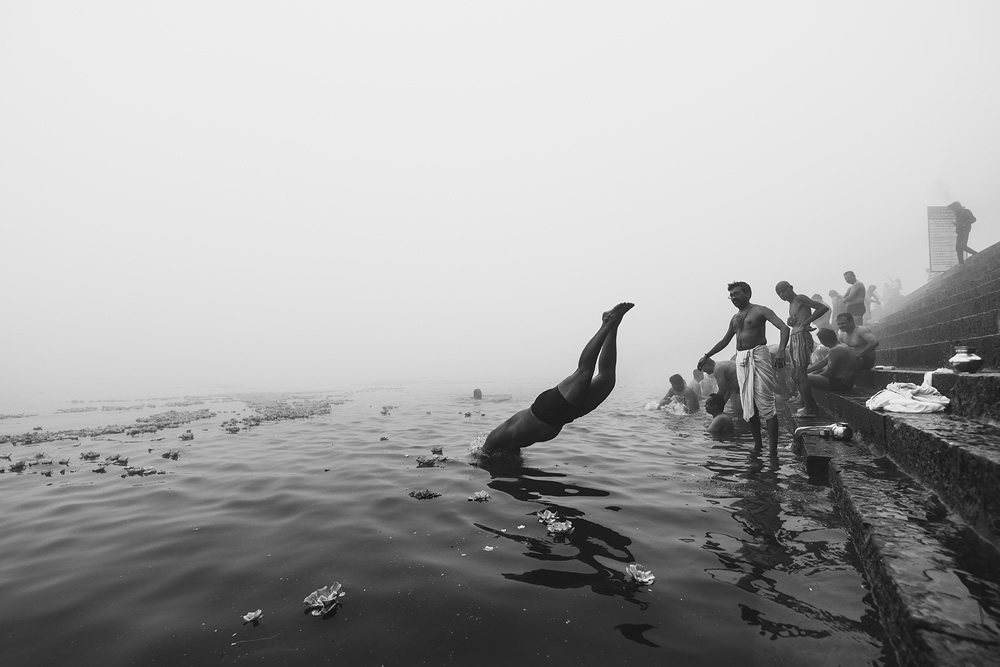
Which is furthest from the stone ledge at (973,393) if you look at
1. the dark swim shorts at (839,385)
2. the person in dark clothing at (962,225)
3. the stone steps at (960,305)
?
the person in dark clothing at (962,225)

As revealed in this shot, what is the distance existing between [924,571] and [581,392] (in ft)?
14.6

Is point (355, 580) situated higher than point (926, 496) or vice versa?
point (926, 496)

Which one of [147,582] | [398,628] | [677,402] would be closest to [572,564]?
[398,628]

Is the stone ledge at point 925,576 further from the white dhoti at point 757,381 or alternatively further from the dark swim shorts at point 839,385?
the dark swim shorts at point 839,385

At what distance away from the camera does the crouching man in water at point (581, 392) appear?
6.79 metres

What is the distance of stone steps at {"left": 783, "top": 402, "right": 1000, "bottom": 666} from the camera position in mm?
2193

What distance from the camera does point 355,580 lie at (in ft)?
12.3

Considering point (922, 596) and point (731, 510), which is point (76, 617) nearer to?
point (922, 596)

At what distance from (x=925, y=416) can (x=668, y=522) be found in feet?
12.5

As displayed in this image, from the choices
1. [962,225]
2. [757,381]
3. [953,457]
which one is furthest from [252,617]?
[962,225]

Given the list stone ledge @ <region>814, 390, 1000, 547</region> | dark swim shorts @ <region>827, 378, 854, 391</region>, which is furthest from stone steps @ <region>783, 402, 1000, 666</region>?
dark swim shorts @ <region>827, 378, 854, 391</region>

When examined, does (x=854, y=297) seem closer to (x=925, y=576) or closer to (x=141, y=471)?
(x=925, y=576)

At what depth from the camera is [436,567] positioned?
3.97m

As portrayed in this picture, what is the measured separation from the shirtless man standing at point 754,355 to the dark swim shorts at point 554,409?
11.2 feet
